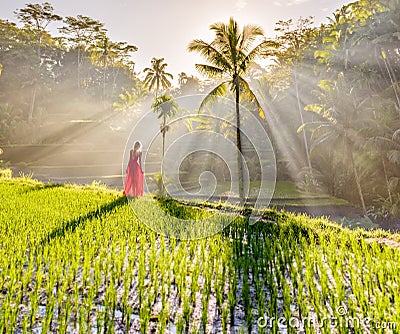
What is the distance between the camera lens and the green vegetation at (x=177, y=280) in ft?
8.48

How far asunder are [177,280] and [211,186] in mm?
21772

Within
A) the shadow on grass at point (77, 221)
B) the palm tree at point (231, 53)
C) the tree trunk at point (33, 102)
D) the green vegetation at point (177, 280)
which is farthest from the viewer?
the tree trunk at point (33, 102)

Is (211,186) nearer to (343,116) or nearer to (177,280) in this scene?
(343,116)

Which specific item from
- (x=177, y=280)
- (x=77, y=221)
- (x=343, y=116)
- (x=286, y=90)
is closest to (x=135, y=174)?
(x=77, y=221)

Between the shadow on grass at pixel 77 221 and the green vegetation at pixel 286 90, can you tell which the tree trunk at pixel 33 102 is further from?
the shadow on grass at pixel 77 221

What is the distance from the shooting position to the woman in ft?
27.9

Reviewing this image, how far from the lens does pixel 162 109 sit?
18.6m

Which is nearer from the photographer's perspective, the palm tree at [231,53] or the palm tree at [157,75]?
the palm tree at [231,53]

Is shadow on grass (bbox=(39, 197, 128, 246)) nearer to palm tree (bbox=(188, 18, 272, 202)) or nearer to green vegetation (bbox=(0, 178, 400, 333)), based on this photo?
green vegetation (bbox=(0, 178, 400, 333))

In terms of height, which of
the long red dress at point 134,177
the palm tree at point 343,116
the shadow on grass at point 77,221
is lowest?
the shadow on grass at point 77,221

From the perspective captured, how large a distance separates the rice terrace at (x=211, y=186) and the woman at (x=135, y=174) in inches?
1.7

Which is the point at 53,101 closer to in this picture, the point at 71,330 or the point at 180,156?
the point at 180,156

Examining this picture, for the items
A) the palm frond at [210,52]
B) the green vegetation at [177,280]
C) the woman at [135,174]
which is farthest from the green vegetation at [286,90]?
the green vegetation at [177,280]

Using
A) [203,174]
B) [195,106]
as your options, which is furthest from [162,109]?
[195,106]
